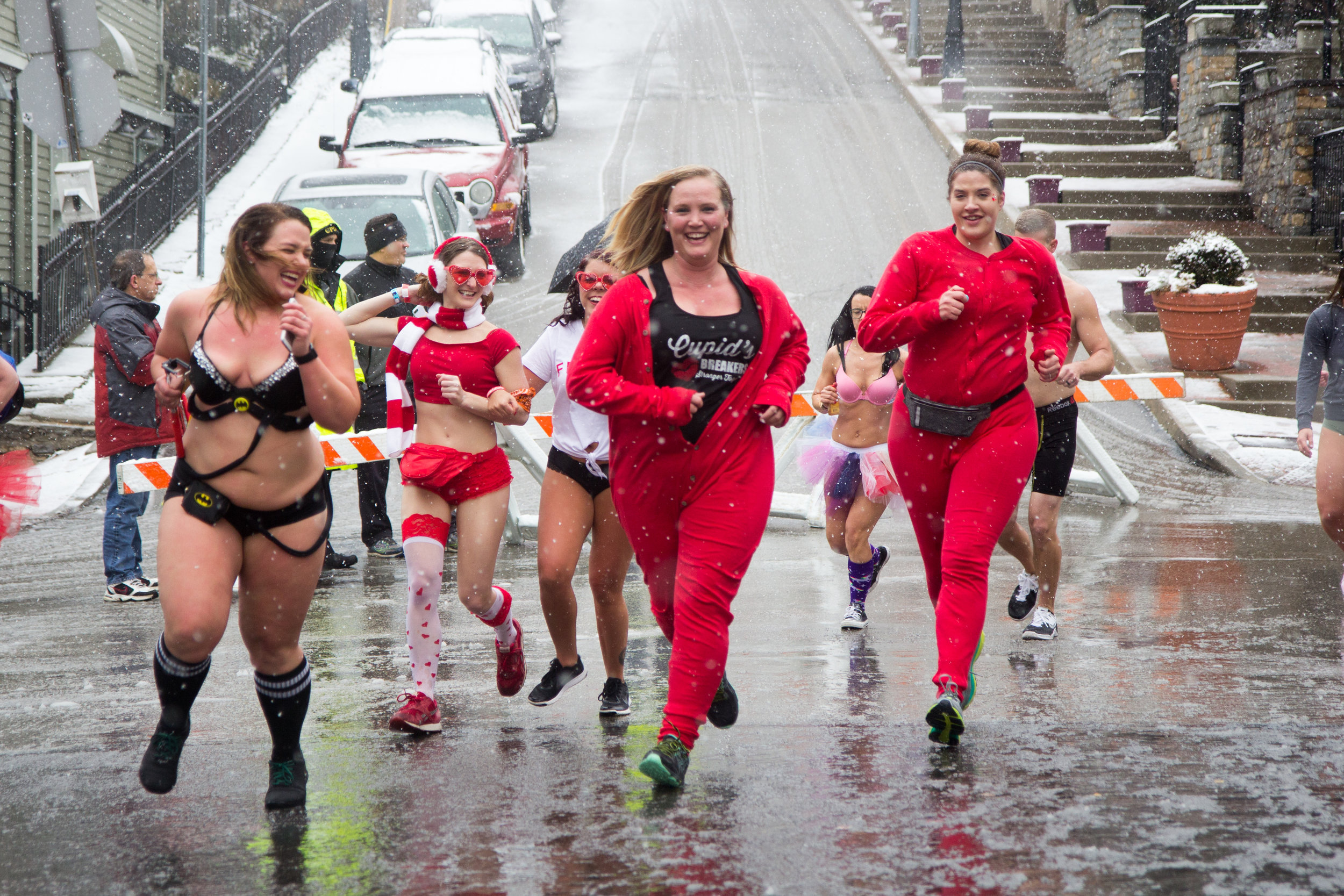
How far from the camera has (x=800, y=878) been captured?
3504 mm

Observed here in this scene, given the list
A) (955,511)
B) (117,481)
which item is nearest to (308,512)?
(955,511)

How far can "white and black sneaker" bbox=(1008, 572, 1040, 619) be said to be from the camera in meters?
6.59

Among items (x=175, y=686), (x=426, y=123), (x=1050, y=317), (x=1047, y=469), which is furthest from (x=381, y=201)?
(x=175, y=686)

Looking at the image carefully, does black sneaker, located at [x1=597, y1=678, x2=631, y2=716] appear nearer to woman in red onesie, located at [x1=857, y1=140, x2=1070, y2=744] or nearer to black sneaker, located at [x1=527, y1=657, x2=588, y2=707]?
black sneaker, located at [x1=527, y1=657, x2=588, y2=707]

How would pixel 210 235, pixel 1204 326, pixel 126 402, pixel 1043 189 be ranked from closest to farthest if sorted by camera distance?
pixel 126 402 < pixel 1204 326 < pixel 1043 189 < pixel 210 235

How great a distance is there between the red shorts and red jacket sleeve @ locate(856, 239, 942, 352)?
149 cm

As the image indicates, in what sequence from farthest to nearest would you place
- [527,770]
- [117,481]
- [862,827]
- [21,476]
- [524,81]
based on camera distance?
[524,81] → [117,481] → [21,476] → [527,770] → [862,827]

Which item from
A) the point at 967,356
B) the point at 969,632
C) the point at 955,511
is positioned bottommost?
the point at 969,632

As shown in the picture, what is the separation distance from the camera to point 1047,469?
6.55m

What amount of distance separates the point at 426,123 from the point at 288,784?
14.9 meters

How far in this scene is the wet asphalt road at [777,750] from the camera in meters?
3.64

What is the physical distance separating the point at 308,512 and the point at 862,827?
1.87 metres

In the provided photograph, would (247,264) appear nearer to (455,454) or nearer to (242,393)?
(242,393)

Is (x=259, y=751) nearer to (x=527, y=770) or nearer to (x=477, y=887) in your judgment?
(x=527, y=770)
